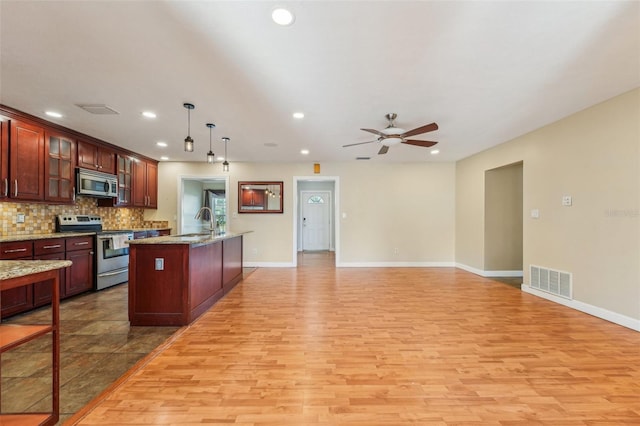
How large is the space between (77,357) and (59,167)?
3062mm

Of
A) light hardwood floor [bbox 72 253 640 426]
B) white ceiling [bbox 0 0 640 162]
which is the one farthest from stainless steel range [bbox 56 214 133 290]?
light hardwood floor [bbox 72 253 640 426]

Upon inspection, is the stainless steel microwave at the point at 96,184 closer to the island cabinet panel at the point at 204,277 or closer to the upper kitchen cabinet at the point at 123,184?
the upper kitchen cabinet at the point at 123,184

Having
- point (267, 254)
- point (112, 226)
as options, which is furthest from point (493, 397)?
point (112, 226)

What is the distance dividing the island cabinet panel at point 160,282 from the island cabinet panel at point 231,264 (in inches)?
44.6

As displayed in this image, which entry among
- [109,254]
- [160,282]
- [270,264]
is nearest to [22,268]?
[160,282]

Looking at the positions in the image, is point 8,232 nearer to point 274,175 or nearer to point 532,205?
point 274,175

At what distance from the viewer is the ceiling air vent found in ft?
10.4

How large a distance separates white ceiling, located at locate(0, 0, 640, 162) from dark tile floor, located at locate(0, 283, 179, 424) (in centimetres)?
247

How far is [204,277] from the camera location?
3.38m

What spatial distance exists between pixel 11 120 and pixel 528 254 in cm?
734

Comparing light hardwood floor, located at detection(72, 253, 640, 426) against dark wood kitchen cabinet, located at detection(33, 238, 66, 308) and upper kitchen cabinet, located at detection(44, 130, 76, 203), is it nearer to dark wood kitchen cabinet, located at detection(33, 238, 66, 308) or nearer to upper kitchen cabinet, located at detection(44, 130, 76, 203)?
dark wood kitchen cabinet, located at detection(33, 238, 66, 308)

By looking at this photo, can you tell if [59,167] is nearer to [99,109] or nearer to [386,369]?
[99,109]

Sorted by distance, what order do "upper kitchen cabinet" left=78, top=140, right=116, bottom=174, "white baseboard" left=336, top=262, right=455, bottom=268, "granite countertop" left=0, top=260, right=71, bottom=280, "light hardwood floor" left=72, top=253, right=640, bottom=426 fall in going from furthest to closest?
"white baseboard" left=336, top=262, right=455, bottom=268, "upper kitchen cabinet" left=78, top=140, right=116, bottom=174, "light hardwood floor" left=72, top=253, right=640, bottom=426, "granite countertop" left=0, top=260, right=71, bottom=280

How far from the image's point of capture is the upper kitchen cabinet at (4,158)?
3.22 m
